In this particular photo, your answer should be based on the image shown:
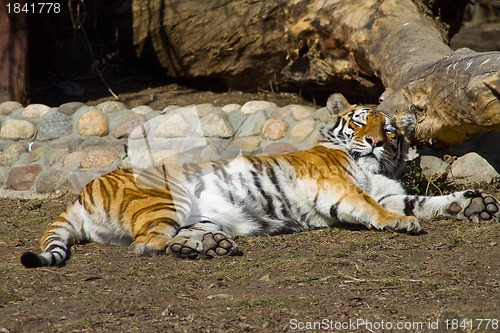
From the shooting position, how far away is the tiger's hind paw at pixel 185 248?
4.30 meters

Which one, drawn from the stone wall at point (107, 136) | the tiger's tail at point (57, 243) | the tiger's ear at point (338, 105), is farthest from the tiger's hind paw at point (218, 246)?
the stone wall at point (107, 136)

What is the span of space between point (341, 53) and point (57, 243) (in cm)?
363

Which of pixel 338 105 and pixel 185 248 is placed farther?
pixel 338 105

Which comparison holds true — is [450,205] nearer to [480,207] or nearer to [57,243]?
[480,207]

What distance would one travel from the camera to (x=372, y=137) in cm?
531

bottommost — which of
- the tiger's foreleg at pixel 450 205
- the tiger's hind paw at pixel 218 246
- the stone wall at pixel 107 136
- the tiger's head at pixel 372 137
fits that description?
the stone wall at pixel 107 136

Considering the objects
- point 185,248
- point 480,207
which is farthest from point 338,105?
point 185,248

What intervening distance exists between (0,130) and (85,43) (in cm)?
249

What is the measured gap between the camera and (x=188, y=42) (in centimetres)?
836

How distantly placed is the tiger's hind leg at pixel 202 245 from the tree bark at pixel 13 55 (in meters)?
3.85

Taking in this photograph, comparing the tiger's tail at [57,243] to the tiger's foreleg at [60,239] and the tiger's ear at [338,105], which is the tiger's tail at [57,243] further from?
the tiger's ear at [338,105]

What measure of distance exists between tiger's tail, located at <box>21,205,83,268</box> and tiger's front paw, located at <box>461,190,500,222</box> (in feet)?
8.13

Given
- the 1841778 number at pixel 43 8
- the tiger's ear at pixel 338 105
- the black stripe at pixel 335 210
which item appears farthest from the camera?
the 1841778 number at pixel 43 8

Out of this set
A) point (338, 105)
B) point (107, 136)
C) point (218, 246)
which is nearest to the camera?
point (218, 246)
